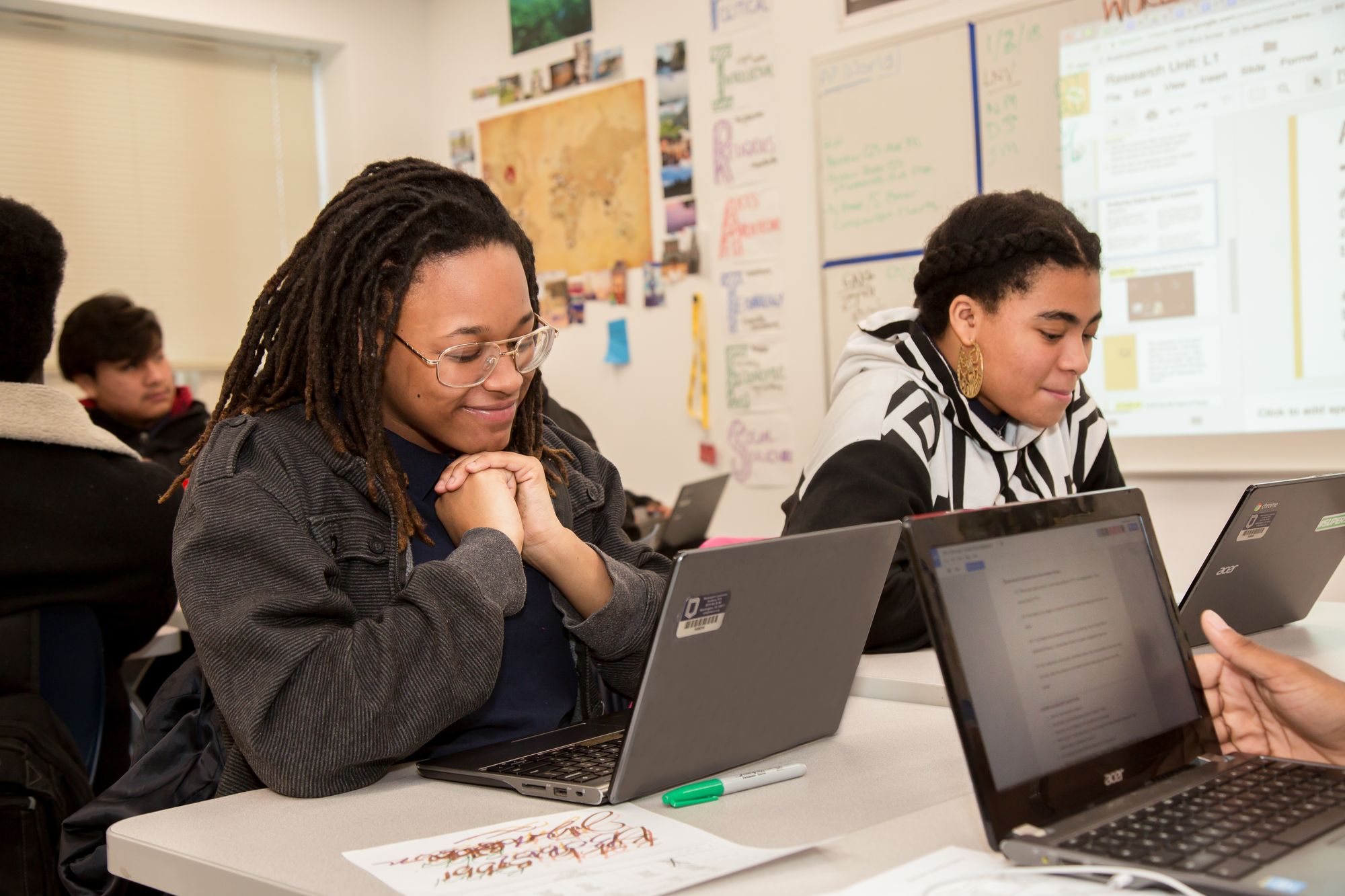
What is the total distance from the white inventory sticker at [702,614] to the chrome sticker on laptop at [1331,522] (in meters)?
1.12

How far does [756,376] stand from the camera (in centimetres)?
389

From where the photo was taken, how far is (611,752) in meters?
1.16

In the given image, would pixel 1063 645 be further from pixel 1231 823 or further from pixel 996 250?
pixel 996 250

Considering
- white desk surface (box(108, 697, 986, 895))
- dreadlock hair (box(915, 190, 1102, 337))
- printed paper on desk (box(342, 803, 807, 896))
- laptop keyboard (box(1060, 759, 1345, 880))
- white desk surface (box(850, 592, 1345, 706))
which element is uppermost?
dreadlock hair (box(915, 190, 1102, 337))

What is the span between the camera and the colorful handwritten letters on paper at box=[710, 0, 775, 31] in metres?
3.75

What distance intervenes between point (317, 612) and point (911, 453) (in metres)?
0.98

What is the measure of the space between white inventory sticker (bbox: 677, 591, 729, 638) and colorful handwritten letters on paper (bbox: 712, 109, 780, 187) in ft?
9.69

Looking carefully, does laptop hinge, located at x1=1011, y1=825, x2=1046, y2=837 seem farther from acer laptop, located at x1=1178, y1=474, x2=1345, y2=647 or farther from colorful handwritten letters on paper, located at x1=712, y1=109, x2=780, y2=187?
colorful handwritten letters on paper, located at x1=712, y1=109, x2=780, y2=187

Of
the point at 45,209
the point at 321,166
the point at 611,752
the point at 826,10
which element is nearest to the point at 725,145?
the point at 826,10

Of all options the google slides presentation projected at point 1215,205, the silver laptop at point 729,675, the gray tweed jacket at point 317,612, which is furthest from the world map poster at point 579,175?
the silver laptop at point 729,675

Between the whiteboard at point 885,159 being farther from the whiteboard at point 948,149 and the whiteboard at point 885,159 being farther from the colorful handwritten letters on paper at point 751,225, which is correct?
the colorful handwritten letters on paper at point 751,225

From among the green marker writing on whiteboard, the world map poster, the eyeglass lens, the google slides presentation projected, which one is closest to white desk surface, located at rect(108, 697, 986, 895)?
the green marker writing on whiteboard

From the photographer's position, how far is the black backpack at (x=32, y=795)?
1.47m

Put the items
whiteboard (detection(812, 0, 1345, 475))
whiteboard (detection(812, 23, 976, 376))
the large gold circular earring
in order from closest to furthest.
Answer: the large gold circular earring
whiteboard (detection(812, 0, 1345, 475))
whiteboard (detection(812, 23, 976, 376))
